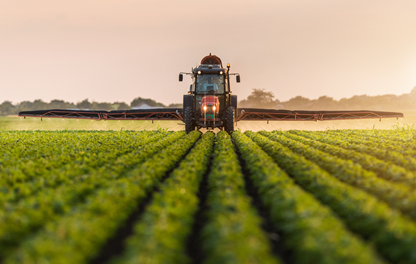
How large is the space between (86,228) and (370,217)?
4.08 m

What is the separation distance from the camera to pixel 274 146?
11047mm

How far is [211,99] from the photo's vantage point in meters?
16.8

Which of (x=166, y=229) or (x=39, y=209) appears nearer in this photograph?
(x=166, y=229)

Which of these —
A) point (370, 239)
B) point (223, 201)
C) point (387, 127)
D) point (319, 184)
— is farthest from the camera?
point (387, 127)

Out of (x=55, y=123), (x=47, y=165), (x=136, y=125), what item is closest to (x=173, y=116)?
(x=136, y=125)

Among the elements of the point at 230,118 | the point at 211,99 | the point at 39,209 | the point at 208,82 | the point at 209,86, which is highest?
the point at 208,82

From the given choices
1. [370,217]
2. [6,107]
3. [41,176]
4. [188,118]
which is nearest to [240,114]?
[188,118]

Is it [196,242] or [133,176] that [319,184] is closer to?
[196,242]

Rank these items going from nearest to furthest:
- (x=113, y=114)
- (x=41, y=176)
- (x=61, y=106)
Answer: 1. (x=41, y=176)
2. (x=113, y=114)
3. (x=61, y=106)

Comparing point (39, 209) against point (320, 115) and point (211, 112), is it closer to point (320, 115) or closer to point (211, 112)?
point (211, 112)

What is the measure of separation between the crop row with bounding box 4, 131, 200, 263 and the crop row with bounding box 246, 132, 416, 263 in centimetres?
354

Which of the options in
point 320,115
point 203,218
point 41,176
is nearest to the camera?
point 203,218

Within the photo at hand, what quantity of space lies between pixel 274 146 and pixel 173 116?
12.9 meters

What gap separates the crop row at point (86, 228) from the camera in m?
3.21
